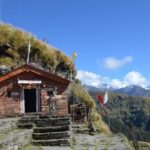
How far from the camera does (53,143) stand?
16703 mm

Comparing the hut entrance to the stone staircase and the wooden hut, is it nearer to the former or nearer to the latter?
the wooden hut

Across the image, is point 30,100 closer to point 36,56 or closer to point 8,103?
point 8,103

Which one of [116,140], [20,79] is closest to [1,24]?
[20,79]

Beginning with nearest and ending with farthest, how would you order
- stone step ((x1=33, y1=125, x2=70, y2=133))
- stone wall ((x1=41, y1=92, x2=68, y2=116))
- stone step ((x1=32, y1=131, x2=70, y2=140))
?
stone step ((x1=32, y1=131, x2=70, y2=140)) → stone step ((x1=33, y1=125, x2=70, y2=133)) → stone wall ((x1=41, y1=92, x2=68, y2=116))

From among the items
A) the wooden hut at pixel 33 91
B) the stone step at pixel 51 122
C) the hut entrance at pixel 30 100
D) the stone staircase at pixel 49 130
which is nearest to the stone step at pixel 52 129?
the stone staircase at pixel 49 130

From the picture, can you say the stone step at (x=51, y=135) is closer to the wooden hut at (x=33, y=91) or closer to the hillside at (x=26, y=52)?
the wooden hut at (x=33, y=91)

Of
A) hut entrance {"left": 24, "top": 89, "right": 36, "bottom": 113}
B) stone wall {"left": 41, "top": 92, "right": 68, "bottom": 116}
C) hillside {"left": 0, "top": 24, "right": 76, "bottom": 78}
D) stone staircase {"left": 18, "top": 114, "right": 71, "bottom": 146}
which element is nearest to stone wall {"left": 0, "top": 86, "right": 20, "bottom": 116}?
hut entrance {"left": 24, "top": 89, "right": 36, "bottom": 113}

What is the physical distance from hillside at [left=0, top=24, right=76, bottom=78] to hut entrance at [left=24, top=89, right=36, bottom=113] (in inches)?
192

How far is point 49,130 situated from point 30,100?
1098 centimetres

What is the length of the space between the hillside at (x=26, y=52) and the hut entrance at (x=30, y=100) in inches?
192

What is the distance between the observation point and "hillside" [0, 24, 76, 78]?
34938 millimetres

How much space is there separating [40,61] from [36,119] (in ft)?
50.3

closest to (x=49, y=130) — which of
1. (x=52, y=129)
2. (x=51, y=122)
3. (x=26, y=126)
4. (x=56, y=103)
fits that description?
(x=52, y=129)

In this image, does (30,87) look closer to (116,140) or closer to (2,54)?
(2,54)
